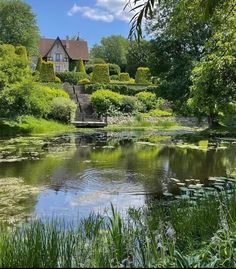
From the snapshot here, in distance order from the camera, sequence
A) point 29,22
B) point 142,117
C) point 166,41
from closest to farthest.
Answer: point 166,41 → point 142,117 → point 29,22

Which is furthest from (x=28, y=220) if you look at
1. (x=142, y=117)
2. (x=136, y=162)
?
(x=142, y=117)

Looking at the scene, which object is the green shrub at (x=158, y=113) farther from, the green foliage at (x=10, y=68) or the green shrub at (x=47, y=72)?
the green shrub at (x=47, y=72)

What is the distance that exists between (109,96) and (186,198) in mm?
30216

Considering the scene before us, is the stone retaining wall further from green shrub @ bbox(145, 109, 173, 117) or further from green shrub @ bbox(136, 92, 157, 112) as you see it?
green shrub @ bbox(136, 92, 157, 112)

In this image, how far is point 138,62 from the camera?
2598 inches

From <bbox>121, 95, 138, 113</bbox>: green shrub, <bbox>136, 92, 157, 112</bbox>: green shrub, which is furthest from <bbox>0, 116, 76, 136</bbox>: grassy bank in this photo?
<bbox>136, 92, 157, 112</bbox>: green shrub

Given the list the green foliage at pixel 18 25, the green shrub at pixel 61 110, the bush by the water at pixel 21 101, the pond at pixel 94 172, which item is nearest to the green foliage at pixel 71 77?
the green foliage at pixel 18 25

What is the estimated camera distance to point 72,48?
2990 inches

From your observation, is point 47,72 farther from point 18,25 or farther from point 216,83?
point 216,83

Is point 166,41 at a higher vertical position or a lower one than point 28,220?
higher

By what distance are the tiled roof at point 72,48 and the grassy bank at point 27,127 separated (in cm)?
4540

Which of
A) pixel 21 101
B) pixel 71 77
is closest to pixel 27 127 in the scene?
pixel 21 101

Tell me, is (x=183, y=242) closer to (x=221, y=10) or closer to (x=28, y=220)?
(x=28, y=220)

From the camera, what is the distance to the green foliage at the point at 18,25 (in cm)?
6291
